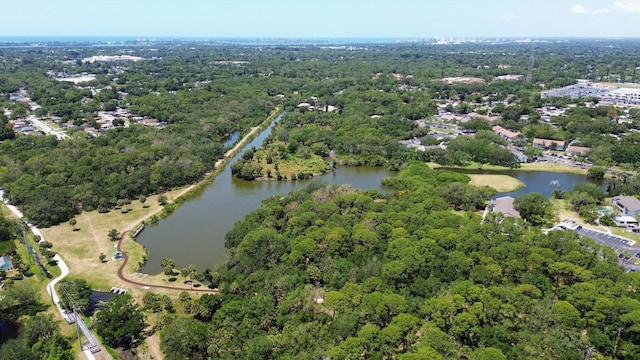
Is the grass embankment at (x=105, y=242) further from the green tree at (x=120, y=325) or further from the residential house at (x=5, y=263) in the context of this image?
the green tree at (x=120, y=325)

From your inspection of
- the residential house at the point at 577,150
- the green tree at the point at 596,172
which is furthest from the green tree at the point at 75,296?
the residential house at the point at 577,150

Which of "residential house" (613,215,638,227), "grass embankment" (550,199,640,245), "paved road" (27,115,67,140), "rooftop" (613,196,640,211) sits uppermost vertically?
"paved road" (27,115,67,140)

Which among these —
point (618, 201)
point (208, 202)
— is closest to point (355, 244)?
point (208, 202)

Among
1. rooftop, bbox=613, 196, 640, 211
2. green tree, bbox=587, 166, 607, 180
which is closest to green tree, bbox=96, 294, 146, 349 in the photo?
rooftop, bbox=613, 196, 640, 211

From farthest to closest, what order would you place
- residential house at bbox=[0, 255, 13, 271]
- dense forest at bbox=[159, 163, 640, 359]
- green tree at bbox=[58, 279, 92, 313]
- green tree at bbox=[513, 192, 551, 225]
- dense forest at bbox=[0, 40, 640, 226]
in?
1. dense forest at bbox=[0, 40, 640, 226]
2. green tree at bbox=[513, 192, 551, 225]
3. residential house at bbox=[0, 255, 13, 271]
4. green tree at bbox=[58, 279, 92, 313]
5. dense forest at bbox=[159, 163, 640, 359]

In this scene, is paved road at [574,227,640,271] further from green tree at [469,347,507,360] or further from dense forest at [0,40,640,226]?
dense forest at [0,40,640,226]

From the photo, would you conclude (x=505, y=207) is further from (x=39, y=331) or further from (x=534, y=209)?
(x=39, y=331)

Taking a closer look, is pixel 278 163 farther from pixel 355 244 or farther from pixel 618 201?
pixel 618 201
